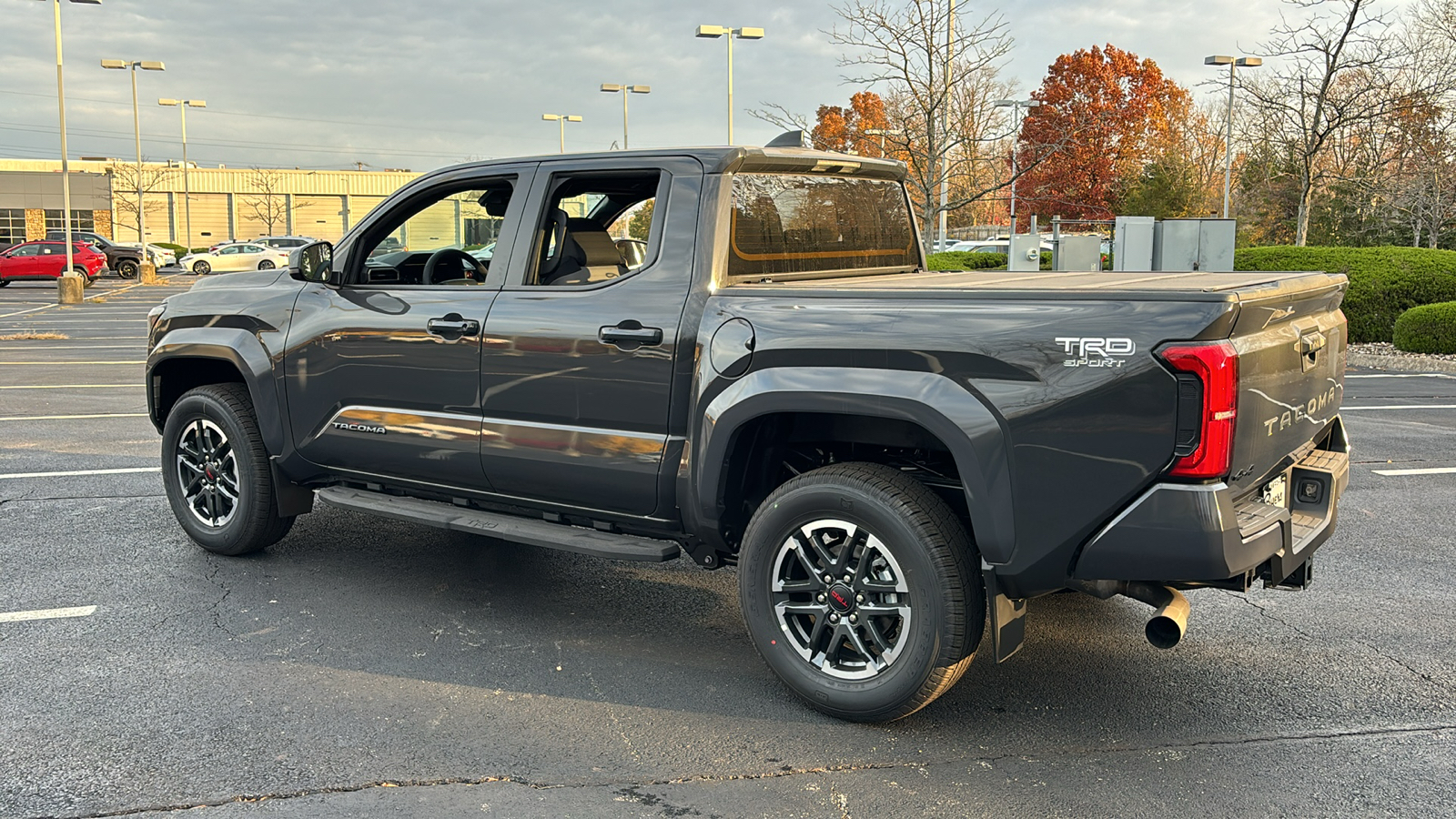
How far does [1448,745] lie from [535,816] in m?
2.82

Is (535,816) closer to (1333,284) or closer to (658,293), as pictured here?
(658,293)

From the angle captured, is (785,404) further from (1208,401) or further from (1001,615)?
(1208,401)

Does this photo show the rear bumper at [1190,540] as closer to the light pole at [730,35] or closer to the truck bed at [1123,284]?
the truck bed at [1123,284]

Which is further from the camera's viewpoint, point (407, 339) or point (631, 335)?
point (407, 339)

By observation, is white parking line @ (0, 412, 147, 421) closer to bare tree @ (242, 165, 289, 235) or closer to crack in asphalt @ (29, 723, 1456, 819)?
crack in asphalt @ (29, 723, 1456, 819)

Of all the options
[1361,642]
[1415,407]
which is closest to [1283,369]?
[1361,642]

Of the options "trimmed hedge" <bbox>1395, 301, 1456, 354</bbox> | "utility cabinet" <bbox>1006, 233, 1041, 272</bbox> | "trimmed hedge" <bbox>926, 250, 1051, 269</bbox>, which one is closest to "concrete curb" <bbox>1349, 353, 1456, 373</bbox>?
"trimmed hedge" <bbox>1395, 301, 1456, 354</bbox>

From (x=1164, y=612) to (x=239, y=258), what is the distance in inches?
1905

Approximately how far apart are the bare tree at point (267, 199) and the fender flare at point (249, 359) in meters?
80.9

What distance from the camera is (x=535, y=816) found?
3.28 meters

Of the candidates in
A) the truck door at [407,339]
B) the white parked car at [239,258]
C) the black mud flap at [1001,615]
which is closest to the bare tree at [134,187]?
the white parked car at [239,258]

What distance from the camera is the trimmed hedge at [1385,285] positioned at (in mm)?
16297

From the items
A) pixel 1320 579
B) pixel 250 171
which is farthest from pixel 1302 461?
pixel 250 171

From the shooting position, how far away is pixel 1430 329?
1487 centimetres
